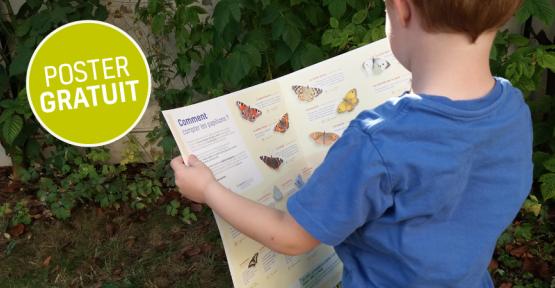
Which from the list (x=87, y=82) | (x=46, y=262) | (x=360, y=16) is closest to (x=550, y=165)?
(x=360, y=16)

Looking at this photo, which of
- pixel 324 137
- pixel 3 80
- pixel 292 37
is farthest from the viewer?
pixel 3 80

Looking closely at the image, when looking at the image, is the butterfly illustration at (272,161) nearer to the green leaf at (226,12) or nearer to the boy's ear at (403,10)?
the boy's ear at (403,10)

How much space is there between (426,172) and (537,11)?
1.41 metres

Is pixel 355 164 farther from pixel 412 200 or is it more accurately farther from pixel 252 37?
pixel 252 37

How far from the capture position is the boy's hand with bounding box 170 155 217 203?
103 cm

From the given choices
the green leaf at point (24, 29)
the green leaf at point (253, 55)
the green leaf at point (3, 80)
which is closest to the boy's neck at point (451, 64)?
the green leaf at point (253, 55)

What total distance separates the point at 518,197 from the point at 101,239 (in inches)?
88.0

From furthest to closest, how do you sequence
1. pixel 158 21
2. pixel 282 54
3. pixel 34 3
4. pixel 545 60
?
pixel 34 3, pixel 158 21, pixel 282 54, pixel 545 60

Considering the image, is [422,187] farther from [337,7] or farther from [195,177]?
[337,7]

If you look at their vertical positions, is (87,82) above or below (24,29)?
below

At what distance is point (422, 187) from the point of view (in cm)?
82

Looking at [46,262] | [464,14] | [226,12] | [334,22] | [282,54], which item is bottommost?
[46,262]

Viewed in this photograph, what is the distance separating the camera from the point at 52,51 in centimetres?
233

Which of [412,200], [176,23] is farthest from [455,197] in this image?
[176,23]
